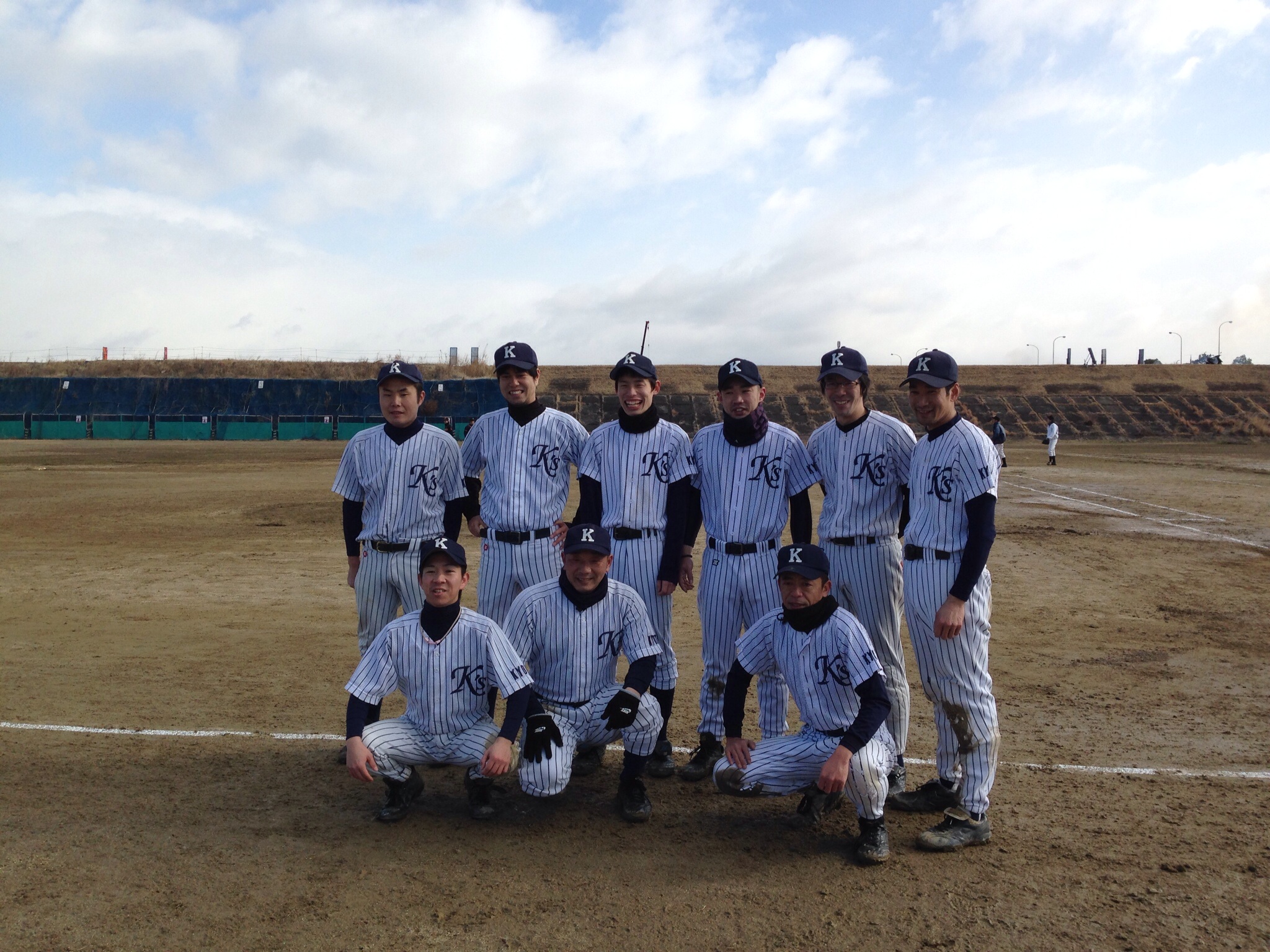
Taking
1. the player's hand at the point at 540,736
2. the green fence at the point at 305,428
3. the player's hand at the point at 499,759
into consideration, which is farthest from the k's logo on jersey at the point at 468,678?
the green fence at the point at 305,428

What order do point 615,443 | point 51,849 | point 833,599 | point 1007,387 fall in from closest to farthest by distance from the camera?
1. point 51,849
2. point 833,599
3. point 615,443
4. point 1007,387

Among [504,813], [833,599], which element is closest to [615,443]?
[833,599]

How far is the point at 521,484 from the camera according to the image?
5.13 m

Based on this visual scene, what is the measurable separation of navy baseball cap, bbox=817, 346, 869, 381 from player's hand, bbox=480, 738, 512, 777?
239cm

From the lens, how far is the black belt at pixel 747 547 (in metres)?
4.84

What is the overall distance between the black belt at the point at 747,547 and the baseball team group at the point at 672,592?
0.01 m

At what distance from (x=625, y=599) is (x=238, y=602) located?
601cm

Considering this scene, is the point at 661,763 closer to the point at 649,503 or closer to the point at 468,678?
the point at 468,678

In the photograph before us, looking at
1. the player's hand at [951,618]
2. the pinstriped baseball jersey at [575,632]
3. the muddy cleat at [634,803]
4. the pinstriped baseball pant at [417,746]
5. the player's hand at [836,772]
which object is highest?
the player's hand at [951,618]

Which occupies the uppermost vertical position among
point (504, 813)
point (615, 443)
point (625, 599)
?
point (615, 443)

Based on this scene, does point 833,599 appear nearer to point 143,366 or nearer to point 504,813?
point 504,813

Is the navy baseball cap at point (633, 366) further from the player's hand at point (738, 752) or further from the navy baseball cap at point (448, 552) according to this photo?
the player's hand at point (738, 752)

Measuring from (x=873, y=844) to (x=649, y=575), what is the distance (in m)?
1.77

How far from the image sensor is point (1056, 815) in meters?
4.25
